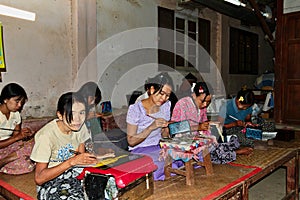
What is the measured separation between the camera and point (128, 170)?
5.87 ft

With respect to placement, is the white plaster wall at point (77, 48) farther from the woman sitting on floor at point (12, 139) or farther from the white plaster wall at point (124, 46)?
the woman sitting on floor at point (12, 139)

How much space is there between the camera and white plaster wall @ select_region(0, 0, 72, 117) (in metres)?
4.05

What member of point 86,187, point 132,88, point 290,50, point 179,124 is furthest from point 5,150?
point 290,50

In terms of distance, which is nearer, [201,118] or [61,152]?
[61,152]

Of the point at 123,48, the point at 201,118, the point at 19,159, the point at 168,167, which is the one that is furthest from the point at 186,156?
the point at 123,48

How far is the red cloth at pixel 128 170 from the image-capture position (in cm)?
169

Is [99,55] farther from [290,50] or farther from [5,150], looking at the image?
[290,50]

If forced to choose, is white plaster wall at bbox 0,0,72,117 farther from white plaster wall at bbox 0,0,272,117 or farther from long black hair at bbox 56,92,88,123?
long black hair at bbox 56,92,88,123

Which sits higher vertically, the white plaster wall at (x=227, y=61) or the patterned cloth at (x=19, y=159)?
the white plaster wall at (x=227, y=61)

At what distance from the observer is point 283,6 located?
552 cm

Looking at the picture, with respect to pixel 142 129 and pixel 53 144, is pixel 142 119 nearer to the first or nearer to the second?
pixel 142 129

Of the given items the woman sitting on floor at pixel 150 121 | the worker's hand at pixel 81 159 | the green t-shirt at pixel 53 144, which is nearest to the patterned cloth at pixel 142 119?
the woman sitting on floor at pixel 150 121

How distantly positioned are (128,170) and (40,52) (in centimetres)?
323

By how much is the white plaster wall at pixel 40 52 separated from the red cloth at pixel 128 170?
110 inches
